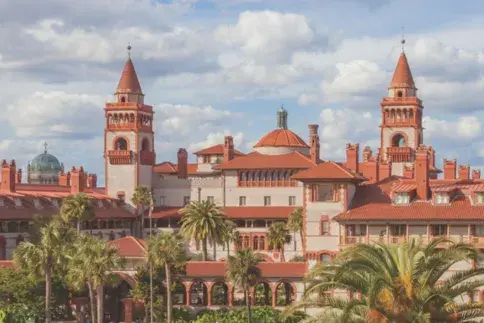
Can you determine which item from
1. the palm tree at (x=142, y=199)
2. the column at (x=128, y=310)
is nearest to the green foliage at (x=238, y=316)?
the column at (x=128, y=310)

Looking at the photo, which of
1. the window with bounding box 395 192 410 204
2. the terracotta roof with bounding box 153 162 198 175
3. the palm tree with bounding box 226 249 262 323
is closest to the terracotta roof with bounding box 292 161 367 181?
the window with bounding box 395 192 410 204

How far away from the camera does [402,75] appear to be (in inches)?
5384

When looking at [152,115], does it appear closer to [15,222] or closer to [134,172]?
[134,172]

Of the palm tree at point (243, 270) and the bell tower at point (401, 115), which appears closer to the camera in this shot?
the palm tree at point (243, 270)

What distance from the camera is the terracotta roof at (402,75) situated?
447 feet

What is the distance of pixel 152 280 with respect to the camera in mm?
82625

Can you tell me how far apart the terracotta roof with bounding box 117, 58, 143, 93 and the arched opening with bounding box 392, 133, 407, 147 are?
30.6 meters

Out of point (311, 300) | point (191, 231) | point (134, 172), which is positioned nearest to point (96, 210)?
point (134, 172)

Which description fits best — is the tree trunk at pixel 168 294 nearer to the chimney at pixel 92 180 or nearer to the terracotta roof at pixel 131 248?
the terracotta roof at pixel 131 248

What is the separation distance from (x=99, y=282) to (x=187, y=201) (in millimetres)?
57033

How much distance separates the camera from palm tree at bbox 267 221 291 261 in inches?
4353

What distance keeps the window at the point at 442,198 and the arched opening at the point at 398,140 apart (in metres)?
54.0

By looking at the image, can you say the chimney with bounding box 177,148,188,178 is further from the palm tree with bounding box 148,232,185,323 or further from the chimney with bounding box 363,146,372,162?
the palm tree with bounding box 148,232,185,323

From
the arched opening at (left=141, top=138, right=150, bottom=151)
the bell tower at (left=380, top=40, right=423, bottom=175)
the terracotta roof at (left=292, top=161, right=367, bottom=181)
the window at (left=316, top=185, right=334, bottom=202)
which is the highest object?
the bell tower at (left=380, top=40, right=423, bottom=175)
